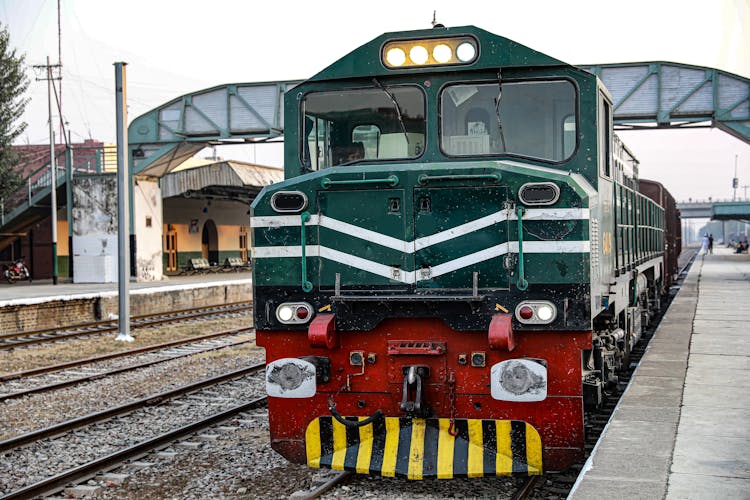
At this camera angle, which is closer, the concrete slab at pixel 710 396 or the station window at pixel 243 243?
the concrete slab at pixel 710 396

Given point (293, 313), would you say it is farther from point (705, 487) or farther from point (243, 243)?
point (243, 243)

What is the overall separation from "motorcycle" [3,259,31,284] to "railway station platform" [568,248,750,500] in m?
26.3

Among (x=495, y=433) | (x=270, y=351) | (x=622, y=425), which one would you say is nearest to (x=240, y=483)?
(x=270, y=351)

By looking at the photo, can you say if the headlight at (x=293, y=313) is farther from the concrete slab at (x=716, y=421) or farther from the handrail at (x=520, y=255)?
the concrete slab at (x=716, y=421)

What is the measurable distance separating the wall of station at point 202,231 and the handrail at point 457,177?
1309 inches

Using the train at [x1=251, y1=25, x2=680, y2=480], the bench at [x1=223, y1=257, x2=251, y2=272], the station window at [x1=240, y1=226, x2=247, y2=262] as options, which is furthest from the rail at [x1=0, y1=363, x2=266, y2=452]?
the station window at [x1=240, y1=226, x2=247, y2=262]

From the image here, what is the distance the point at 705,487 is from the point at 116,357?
36.5 feet

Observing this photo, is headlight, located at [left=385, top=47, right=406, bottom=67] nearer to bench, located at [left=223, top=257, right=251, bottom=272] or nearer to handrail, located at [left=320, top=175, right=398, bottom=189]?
handrail, located at [left=320, top=175, right=398, bottom=189]

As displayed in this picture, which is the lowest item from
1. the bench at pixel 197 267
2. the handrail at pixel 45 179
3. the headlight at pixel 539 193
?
the bench at pixel 197 267

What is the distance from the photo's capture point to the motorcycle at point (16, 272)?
3197 cm

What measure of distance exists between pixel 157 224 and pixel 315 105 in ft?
84.3

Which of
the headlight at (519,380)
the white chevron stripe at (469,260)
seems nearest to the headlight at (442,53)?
the white chevron stripe at (469,260)

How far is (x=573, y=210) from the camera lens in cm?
595

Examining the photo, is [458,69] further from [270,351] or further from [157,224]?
[157,224]
